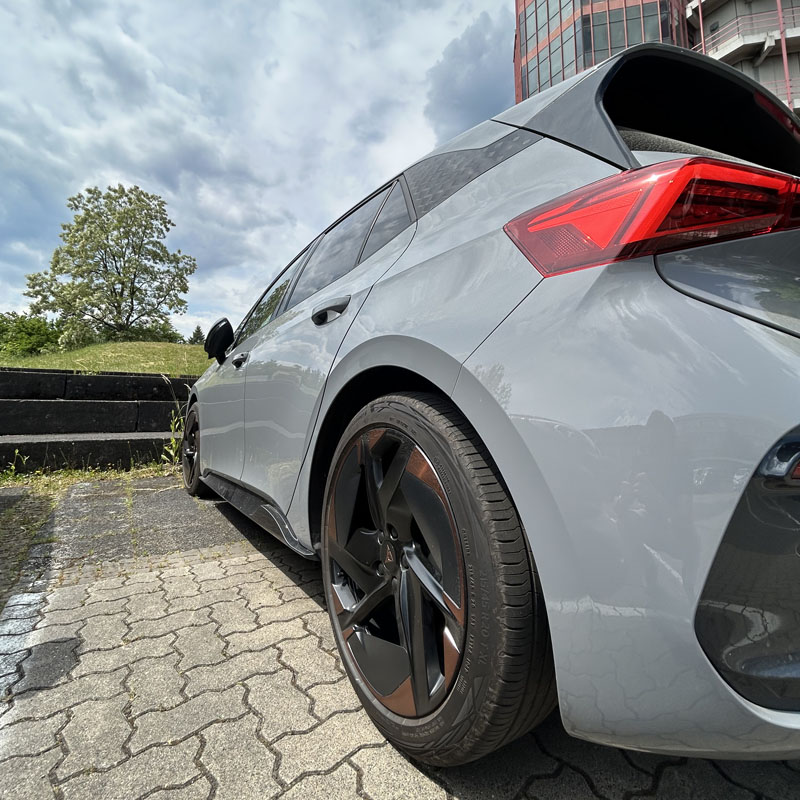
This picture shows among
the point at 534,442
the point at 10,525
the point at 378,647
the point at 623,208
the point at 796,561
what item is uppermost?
the point at 623,208

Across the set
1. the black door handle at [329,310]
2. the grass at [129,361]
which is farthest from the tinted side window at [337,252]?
the grass at [129,361]

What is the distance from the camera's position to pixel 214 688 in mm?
1490

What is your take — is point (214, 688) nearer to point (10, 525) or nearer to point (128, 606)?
point (128, 606)

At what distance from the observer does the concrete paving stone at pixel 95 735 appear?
1.20m

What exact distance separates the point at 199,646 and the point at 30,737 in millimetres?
518

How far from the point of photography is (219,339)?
3.13 m

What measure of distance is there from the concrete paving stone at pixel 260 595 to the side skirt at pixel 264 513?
1.00 ft

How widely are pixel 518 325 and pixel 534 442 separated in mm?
230

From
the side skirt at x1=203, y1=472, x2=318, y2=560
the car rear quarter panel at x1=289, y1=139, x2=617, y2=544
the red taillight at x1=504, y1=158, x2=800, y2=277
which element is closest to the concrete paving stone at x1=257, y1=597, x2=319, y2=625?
the side skirt at x1=203, y1=472, x2=318, y2=560

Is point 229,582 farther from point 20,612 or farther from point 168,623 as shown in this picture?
point 20,612

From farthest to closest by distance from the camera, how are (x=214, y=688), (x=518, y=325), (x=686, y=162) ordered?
(x=214, y=688), (x=518, y=325), (x=686, y=162)

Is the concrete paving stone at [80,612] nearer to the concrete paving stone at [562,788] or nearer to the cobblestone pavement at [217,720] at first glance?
the cobblestone pavement at [217,720]

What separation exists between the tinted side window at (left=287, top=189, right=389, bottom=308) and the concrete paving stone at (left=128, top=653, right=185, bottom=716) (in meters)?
A: 1.49

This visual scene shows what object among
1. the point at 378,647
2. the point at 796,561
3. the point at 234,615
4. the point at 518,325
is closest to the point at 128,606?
the point at 234,615
